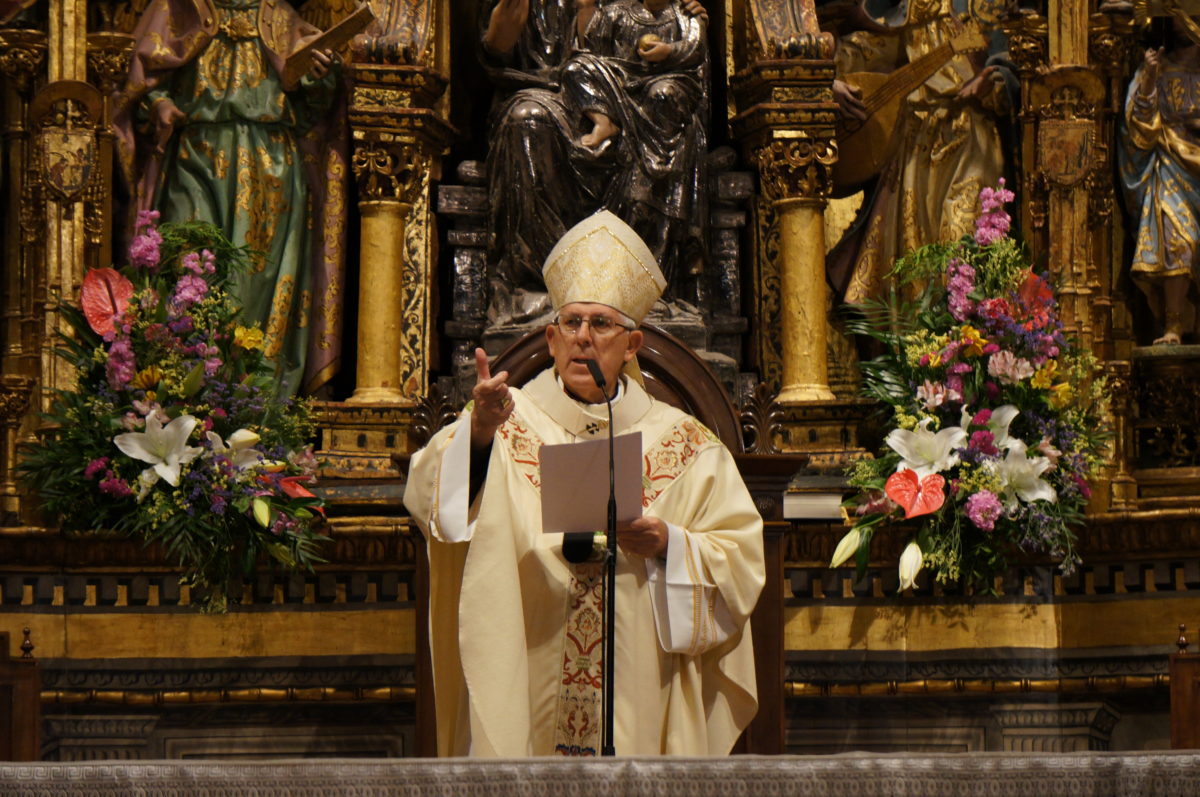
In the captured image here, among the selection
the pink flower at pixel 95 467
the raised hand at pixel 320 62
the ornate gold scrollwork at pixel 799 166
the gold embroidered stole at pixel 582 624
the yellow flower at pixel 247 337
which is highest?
the raised hand at pixel 320 62

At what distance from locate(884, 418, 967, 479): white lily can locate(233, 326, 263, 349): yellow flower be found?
7.39 ft

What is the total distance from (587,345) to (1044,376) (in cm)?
206

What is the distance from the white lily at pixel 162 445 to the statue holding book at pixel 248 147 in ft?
3.46

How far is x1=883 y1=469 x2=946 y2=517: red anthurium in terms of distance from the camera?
269 inches

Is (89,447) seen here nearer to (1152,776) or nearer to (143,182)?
(143,182)

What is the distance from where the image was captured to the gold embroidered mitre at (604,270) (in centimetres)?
572

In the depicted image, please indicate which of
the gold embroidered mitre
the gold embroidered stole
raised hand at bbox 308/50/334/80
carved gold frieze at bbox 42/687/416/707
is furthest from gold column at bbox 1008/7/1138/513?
carved gold frieze at bbox 42/687/416/707

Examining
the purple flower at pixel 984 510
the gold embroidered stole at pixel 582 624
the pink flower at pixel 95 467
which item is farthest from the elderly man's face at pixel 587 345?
the pink flower at pixel 95 467

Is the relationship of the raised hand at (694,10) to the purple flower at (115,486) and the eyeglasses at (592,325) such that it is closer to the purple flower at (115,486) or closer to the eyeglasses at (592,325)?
the eyeglasses at (592,325)

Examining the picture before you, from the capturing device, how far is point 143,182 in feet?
26.0

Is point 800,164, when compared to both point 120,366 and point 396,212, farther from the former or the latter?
point 120,366

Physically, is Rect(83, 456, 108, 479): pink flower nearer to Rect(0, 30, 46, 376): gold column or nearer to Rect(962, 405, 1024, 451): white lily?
Rect(0, 30, 46, 376): gold column

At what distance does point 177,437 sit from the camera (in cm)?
686

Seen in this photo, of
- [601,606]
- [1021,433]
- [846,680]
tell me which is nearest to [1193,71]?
[1021,433]
